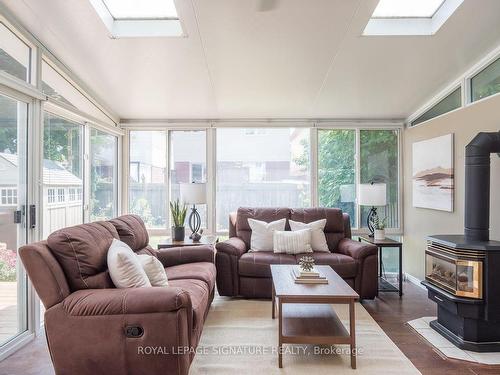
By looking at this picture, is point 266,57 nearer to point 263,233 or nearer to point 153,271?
point 263,233

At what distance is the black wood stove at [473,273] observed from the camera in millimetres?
2439

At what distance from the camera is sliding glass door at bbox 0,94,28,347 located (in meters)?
2.42

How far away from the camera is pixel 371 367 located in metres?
2.21

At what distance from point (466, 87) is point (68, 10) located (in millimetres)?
3700

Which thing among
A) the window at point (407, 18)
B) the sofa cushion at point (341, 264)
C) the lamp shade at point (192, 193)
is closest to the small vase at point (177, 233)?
the lamp shade at point (192, 193)

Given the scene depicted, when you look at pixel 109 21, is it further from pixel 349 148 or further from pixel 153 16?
pixel 349 148

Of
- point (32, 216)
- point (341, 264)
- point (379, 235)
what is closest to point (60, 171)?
point (32, 216)

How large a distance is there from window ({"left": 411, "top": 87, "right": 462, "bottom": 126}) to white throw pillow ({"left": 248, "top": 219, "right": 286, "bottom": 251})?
2246mm

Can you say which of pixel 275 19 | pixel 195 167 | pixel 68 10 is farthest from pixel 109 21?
pixel 195 167

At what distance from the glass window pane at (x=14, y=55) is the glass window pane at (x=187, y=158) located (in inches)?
90.3

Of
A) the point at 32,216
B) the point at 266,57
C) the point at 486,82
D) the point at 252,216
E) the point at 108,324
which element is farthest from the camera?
the point at 252,216

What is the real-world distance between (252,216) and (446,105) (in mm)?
2616

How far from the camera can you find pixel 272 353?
7.82 feet

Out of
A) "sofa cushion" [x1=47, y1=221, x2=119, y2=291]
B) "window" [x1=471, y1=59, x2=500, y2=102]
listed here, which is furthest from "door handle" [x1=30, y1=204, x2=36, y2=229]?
"window" [x1=471, y1=59, x2=500, y2=102]
